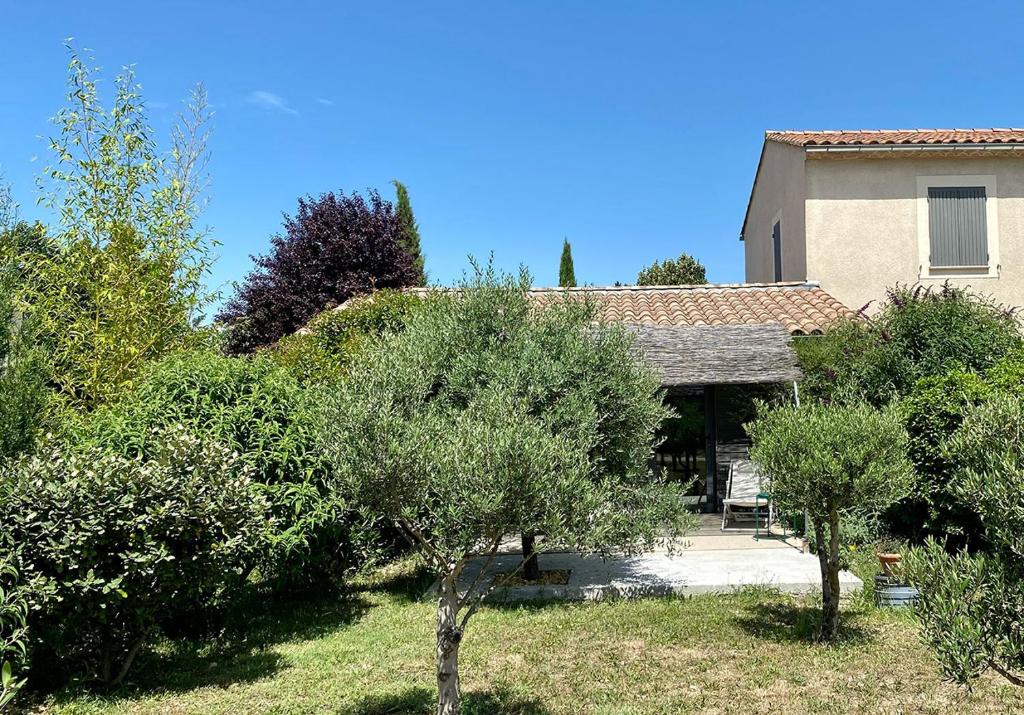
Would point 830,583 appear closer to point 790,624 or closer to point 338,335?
point 790,624

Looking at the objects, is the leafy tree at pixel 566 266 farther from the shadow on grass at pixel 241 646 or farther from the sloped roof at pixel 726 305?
the shadow on grass at pixel 241 646

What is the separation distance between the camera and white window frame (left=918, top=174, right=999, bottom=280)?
53.0ft

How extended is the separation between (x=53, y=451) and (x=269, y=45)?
6.82 meters

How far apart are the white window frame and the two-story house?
0.07ft

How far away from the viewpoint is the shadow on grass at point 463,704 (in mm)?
5598

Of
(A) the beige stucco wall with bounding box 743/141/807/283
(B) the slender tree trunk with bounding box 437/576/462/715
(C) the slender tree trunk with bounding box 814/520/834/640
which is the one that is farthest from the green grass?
(A) the beige stucco wall with bounding box 743/141/807/283

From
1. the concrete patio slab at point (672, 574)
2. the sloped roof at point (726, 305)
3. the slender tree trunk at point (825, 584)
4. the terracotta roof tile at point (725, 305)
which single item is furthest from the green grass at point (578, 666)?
the sloped roof at point (726, 305)

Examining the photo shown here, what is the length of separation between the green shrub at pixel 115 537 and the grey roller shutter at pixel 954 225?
1597 cm

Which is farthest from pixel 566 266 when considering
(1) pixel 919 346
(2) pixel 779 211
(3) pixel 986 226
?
(1) pixel 919 346

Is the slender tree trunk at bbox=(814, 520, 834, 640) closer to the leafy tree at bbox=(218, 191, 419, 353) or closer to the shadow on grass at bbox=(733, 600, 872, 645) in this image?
the shadow on grass at bbox=(733, 600, 872, 645)

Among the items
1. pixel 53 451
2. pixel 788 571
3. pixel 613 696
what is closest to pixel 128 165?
pixel 53 451

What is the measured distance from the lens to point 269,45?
10.5 m

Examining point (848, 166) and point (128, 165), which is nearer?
point (128, 165)

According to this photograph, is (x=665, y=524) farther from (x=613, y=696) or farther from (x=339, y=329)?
(x=339, y=329)
